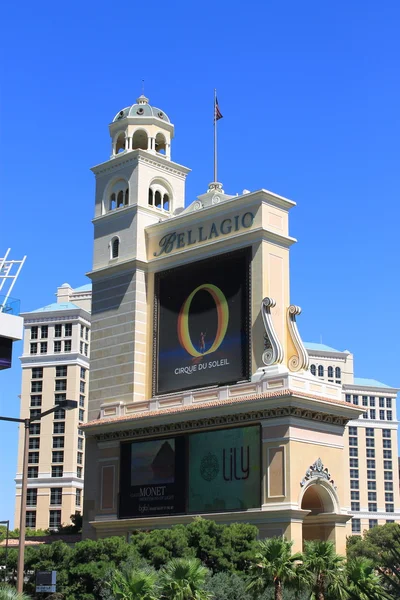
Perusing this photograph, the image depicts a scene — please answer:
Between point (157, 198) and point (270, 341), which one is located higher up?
point (157, 198)

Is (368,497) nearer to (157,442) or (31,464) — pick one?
(31,464)

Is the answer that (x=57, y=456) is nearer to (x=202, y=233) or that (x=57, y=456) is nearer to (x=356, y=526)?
(x=356, y=526)

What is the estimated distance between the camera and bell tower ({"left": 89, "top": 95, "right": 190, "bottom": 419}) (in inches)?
2486

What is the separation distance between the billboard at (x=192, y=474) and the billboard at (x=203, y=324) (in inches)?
145

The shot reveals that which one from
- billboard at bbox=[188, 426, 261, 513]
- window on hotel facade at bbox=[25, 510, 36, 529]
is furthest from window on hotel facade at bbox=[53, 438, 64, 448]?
billboard at bbox=[188, 426, 261, 513]

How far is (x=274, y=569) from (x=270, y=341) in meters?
17.2

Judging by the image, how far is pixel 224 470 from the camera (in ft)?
179

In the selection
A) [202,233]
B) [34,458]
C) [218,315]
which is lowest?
[34,458]

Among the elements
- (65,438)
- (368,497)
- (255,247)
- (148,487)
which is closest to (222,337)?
(255,247)

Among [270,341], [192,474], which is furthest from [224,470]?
[270,341]

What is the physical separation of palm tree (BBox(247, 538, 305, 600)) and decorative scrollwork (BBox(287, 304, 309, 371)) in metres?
15.3

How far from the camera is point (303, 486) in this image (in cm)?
5147

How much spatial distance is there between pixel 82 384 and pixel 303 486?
7375cm

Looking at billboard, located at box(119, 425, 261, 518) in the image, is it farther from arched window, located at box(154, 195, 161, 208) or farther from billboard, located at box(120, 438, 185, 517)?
arched window, located at box(154, 195, 161, 208)
